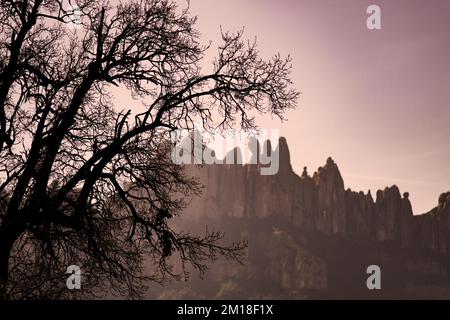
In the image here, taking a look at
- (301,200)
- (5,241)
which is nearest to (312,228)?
(301,200)

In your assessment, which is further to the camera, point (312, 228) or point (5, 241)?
point (312, 228)

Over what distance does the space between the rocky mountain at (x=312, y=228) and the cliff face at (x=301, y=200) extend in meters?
0.44

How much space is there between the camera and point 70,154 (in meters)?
10.6

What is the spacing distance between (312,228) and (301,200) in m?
13.5

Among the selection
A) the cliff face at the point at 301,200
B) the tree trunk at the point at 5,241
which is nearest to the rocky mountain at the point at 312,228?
the cliff face at the point at 301,200

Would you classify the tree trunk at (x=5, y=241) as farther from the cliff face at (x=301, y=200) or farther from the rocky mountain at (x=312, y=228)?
the cliff face at (x=301, y=200)

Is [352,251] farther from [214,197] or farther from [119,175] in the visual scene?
[119,175]

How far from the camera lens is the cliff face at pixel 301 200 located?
189125 millimetres

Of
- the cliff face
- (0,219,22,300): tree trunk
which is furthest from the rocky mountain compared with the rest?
(0,219,22,300): tree trunk

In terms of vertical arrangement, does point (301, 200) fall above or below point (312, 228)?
above

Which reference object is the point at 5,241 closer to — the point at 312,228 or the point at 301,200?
the point at 301,200

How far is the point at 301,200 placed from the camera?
192125 mm
